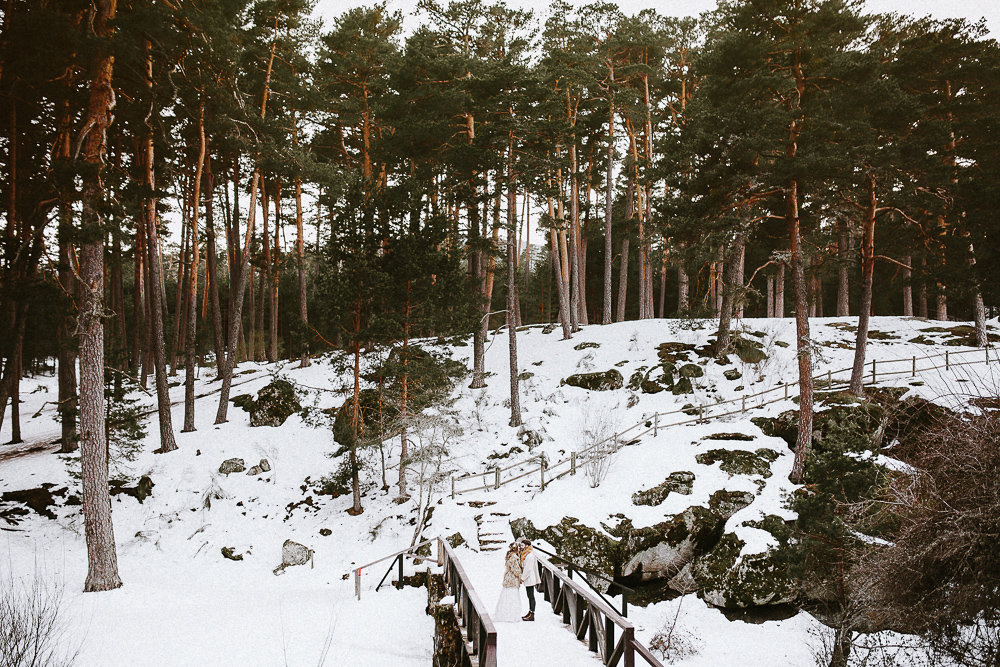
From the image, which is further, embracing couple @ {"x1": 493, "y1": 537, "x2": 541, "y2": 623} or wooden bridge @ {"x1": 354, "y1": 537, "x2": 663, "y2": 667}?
embracing couple @ {"x1": 493, "y1": 537, "x2": 541, "y2": 623}

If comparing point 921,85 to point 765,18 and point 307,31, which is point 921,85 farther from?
point 307,31

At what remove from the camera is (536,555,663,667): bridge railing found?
5.15 metres

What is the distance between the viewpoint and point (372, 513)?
15.6 m

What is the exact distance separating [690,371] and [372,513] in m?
13.2

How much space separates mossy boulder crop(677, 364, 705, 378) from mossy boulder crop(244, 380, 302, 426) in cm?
1578

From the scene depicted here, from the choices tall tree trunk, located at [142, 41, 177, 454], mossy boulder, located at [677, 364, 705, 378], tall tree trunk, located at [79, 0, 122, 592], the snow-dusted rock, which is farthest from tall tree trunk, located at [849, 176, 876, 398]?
tall tree trunk, located at [142, 41, 177, 454]

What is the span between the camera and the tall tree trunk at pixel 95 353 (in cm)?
1001

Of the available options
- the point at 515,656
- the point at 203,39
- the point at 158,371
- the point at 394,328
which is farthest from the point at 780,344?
the point at 158,371

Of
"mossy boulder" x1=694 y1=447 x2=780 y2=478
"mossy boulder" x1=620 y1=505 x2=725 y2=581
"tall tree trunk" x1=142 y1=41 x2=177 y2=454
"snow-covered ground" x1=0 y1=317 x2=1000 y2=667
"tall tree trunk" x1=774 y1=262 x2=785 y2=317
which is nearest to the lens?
"snow-covered ground" x1=0 y1=317 x2=1000 y2=667

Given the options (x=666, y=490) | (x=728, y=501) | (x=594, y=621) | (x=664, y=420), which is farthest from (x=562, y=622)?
(x=664, y=420)

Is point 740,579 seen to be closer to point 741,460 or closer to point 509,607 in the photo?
point 741,460

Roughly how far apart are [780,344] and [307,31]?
24411 millimetres

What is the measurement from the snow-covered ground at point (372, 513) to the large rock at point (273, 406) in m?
0.48

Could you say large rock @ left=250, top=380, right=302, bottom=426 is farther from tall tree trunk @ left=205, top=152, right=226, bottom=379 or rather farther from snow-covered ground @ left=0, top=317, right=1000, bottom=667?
tall tree trunk @ left=205, top=152, right=226, bottom=379
